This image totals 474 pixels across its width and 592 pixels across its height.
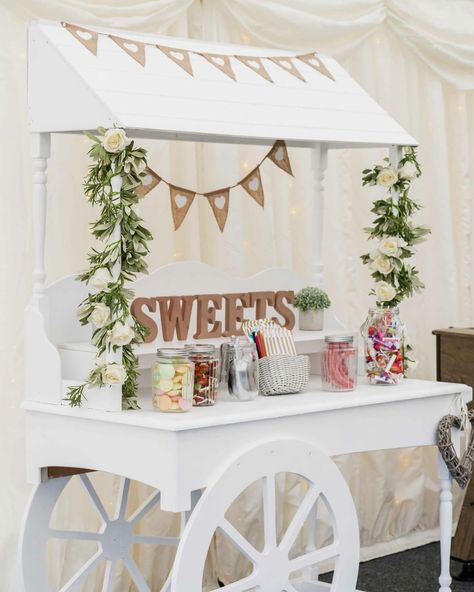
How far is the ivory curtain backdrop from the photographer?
3512mm

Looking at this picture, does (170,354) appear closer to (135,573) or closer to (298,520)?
(298,520)

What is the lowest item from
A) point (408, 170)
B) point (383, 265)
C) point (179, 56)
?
point (383, 265)

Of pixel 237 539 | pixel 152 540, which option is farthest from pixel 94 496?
pixel 237 539

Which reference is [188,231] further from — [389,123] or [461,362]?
[461,362]

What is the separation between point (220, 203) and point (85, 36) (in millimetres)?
640

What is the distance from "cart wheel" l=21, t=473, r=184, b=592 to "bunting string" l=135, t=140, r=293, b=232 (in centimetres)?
82

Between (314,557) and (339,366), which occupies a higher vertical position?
(339,366)

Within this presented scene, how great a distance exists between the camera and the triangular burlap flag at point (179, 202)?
317 centimetres

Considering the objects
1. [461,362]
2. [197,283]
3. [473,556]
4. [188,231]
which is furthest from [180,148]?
[473,556]

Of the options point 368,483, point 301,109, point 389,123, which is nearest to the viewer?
point 301,109

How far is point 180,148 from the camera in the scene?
395 cm

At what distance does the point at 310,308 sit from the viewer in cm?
373

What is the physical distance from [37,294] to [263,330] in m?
0.66

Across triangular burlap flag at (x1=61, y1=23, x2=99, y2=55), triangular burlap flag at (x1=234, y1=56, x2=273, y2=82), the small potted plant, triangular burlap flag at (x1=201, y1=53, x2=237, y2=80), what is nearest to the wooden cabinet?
the small potted plant
